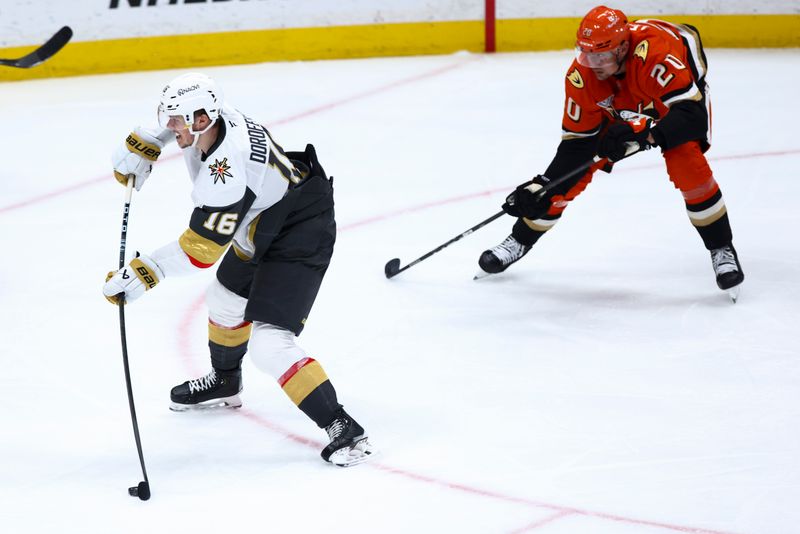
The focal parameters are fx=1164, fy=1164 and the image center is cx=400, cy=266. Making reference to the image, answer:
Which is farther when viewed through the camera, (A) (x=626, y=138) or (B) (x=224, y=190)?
(A) (x=626, y=138)

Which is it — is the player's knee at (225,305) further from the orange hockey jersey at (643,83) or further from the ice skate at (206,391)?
the orange hockey jersey at (643,83)

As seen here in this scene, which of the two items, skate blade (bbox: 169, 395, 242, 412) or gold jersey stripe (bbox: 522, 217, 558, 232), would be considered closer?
skate blade (bbox: 169, 395, 242, 412)

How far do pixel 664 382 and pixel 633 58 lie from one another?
1.09 m

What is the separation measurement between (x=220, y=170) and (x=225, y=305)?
53cm

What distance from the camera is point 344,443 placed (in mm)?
2986

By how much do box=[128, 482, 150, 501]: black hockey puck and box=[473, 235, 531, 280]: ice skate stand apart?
1.78 m

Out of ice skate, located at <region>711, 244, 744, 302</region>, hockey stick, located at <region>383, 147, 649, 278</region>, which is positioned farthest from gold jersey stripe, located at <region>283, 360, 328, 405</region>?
ice skate, located at <region>711, 244, 744, 302</region>

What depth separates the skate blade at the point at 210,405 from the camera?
3346 millimetres

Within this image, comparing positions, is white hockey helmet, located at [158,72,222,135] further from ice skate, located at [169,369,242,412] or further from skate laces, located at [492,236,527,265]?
skate laces, located at [492,236,527,265]

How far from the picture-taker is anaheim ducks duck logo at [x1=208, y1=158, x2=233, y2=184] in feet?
9.16

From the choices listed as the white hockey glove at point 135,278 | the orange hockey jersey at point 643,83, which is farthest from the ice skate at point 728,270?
the white hockey glove at point 135,278

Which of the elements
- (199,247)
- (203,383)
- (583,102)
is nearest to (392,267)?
(583,102)

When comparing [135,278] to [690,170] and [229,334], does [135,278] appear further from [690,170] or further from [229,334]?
[690,170]

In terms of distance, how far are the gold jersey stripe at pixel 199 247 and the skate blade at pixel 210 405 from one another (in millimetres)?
674
